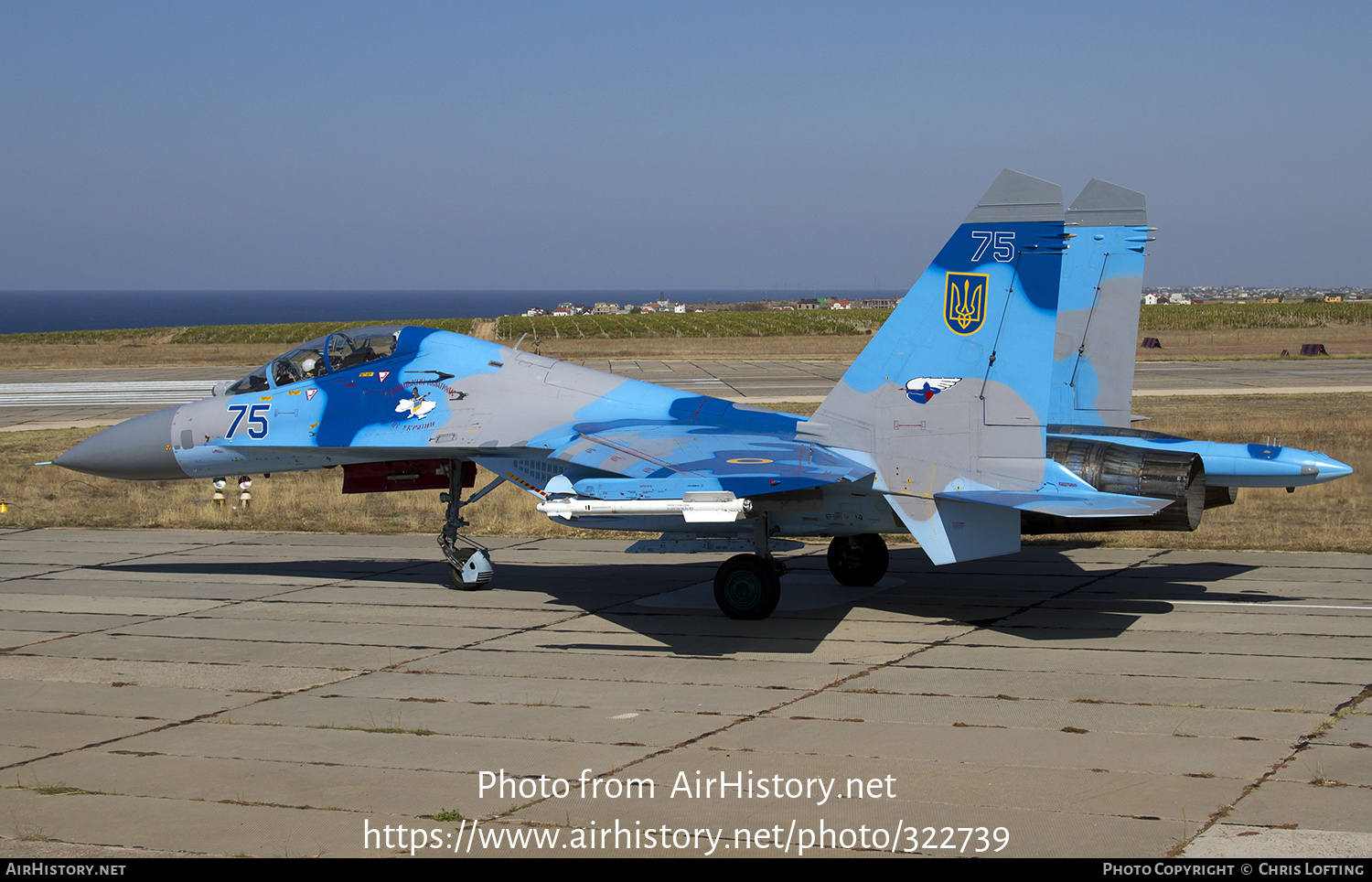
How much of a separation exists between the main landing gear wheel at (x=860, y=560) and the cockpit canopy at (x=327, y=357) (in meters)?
6.18

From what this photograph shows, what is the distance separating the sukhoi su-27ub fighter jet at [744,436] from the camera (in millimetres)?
11016

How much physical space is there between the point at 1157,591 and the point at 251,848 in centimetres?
1106

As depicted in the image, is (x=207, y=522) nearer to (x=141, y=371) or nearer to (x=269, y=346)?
(x=141, y=371)

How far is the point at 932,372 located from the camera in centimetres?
1156

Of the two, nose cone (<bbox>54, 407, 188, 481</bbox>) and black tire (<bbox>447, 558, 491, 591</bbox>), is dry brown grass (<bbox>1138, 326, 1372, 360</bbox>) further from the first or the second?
nose cone (<bbox>54, 407, 188, 481</bbox>)

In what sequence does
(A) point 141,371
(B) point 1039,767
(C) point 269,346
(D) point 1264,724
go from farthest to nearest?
(C) point 269,346 < (A) point 141,371 < (D) point 1264,724 < (B) point 1039,767

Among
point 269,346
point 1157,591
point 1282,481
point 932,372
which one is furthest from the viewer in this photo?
point 269,346

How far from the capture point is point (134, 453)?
14156 mm

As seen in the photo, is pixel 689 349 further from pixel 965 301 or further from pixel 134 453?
pixel 965 301

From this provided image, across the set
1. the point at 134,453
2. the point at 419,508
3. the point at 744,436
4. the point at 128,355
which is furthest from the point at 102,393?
the point at 744,436

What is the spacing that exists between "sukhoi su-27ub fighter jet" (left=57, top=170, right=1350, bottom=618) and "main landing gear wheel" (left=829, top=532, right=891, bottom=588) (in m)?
0.02

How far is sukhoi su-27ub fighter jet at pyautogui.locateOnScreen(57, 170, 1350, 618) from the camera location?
36.1 feet

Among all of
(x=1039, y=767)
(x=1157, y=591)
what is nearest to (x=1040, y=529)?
(x=1157, y=591)

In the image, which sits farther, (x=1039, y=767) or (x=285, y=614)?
(x=285, y=614)
